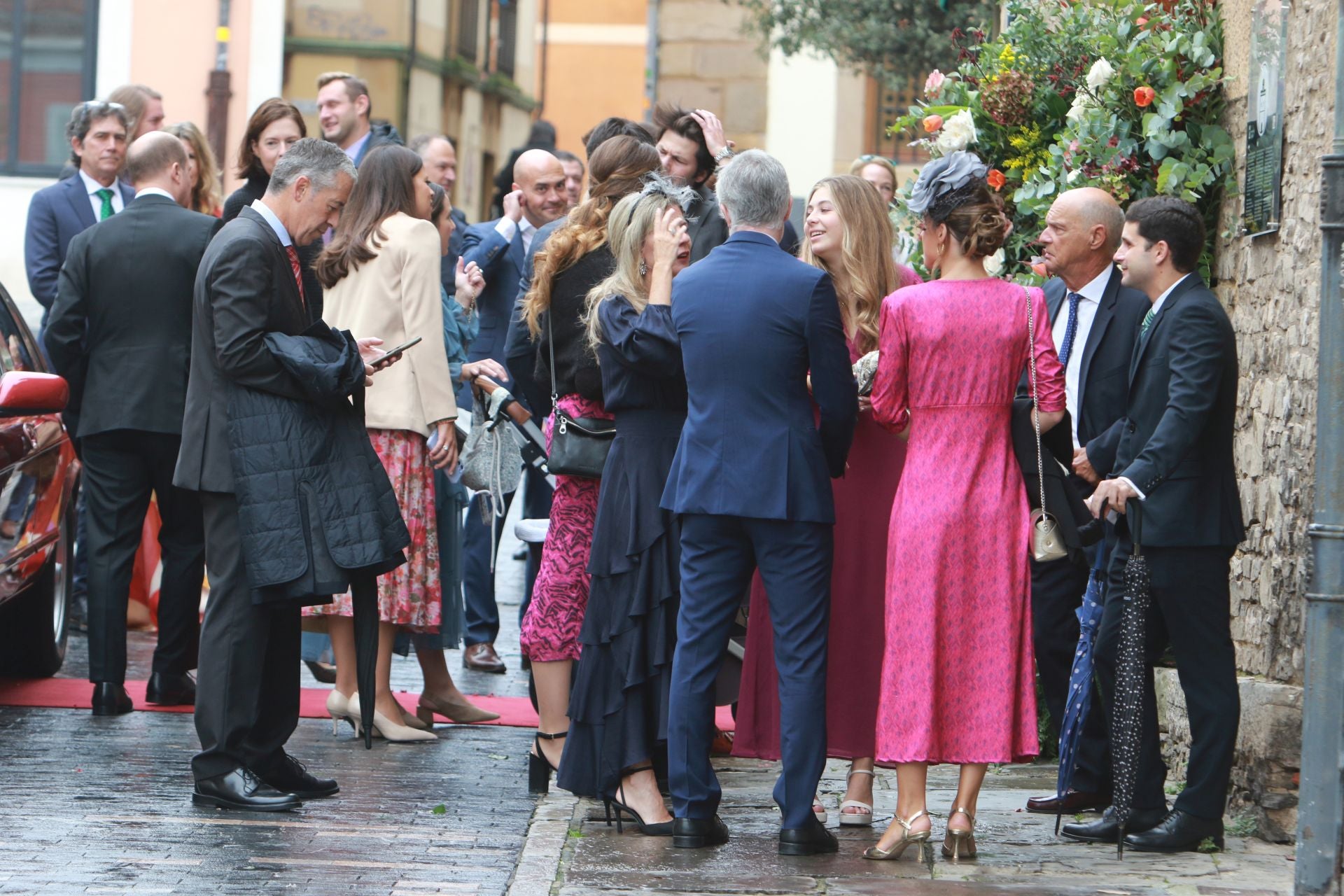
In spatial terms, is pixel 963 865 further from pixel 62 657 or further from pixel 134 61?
pixel 134 61

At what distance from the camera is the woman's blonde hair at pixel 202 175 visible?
9.35m

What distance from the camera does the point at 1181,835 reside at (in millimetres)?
6090

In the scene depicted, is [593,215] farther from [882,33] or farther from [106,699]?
[882,33]

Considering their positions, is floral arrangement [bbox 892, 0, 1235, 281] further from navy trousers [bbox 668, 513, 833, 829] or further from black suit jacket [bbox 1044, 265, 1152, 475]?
navy trousers [bbox 668, 513, 833, 829]

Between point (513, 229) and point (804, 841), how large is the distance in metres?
4.39

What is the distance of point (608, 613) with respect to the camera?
20.6 feet

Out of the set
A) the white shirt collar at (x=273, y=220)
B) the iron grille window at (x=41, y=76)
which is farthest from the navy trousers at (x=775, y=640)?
the iron grille window at (x=41, y=76)

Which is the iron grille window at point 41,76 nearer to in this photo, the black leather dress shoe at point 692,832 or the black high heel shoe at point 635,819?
the black high heel shoe at point 635,819

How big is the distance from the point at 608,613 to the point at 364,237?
82.1 inches


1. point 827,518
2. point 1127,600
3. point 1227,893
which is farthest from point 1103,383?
point 1227,893

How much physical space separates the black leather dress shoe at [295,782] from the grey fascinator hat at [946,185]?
106 inches

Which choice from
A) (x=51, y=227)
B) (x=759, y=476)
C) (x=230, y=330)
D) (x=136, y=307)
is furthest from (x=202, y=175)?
(x=759, y=476)

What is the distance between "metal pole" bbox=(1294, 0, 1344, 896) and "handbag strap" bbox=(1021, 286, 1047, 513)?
85 centimetres

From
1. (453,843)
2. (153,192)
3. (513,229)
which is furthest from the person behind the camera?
(513,229)
